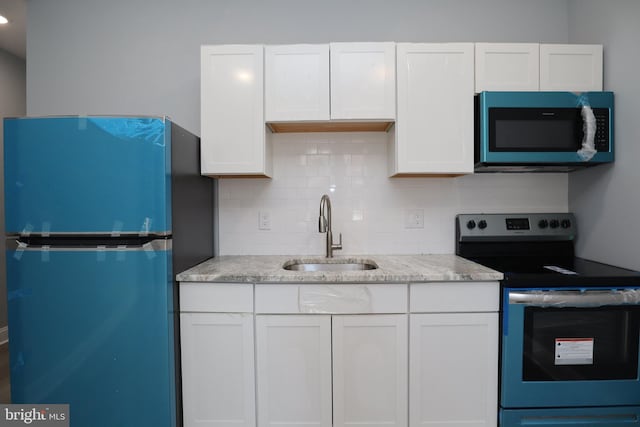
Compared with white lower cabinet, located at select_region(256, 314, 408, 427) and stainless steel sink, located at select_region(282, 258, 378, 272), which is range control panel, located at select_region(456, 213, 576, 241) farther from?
white lower cabinet, located at select_region(256, 314, 408, 427)

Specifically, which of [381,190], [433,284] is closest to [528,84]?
[381,190]

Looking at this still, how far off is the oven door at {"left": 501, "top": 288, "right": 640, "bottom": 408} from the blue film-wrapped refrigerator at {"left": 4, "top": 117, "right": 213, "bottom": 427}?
68.0 inches

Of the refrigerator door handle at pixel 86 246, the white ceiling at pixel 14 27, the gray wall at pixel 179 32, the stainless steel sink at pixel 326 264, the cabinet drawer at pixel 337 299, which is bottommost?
the cabinet drawer at pixel 337 299

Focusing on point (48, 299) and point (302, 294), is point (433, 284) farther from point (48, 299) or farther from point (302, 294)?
point (48, 299)

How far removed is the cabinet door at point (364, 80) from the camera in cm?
180

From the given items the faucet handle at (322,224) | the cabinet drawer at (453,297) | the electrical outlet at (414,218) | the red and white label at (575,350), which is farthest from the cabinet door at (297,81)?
the red and white label at (575,350)

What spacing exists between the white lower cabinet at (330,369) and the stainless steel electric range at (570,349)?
0.54 metres

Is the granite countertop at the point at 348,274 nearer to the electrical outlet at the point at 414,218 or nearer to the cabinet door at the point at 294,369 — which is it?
the cabinet door at the point at 294,369

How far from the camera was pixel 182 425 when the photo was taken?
1.65 meters

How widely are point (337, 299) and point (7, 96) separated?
3894mm

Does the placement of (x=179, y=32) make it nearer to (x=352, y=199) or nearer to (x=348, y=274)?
(x=352, y=199)

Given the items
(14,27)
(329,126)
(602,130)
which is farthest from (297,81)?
(14,27)

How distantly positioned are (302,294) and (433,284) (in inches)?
26.3

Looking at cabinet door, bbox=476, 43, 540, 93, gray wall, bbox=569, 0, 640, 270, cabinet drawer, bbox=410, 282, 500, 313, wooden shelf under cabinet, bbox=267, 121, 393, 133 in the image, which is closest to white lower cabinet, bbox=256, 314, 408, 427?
cabinet drawer, bbox=410, 282, 500, 313
